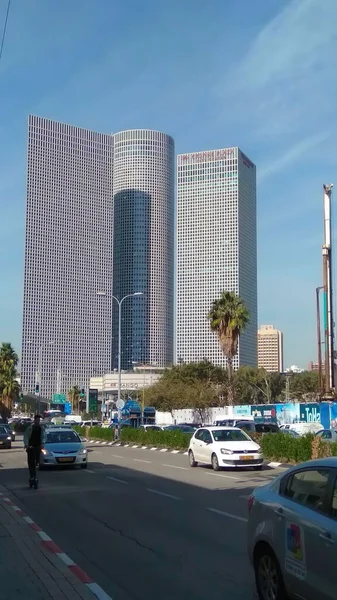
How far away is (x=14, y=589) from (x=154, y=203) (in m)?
187

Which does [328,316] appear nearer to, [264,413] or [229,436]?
[229,436]

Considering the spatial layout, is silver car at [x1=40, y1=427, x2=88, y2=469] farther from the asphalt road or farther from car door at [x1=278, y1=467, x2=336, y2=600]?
car door at [x1=278, y1=467, x2=336, y2=600]

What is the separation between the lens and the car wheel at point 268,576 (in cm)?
616

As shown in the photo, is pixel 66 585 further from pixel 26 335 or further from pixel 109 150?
pixel 109 150

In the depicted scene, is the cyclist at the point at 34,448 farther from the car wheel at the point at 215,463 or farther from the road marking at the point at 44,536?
the car wheel at the point at 215,463

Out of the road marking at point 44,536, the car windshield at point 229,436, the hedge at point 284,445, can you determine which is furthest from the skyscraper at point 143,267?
the road marking at point 44,536

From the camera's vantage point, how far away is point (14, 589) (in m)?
7.48

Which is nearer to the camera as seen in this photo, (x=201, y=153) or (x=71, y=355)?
(x=71, y=355)

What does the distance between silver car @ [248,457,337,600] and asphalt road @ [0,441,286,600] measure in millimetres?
852

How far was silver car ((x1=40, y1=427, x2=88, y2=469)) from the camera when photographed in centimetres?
2431

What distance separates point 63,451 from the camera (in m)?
24.4

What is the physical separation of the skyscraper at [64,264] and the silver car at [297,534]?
133806 mm

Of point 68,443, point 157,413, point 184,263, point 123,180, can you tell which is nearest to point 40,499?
point 68,443

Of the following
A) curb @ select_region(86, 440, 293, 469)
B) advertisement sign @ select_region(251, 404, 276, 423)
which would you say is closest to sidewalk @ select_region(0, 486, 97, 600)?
curb @ select_region(86, 440, 293, 469)
